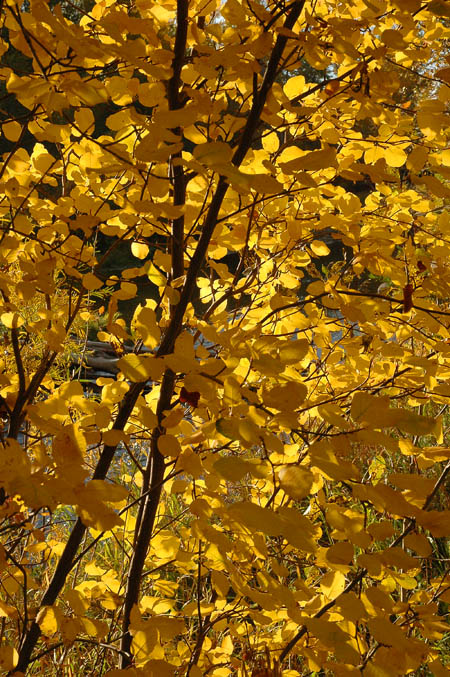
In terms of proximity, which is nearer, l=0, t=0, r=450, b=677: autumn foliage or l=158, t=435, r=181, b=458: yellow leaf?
l=0, t=0, r=450, b=677: autumn foliage

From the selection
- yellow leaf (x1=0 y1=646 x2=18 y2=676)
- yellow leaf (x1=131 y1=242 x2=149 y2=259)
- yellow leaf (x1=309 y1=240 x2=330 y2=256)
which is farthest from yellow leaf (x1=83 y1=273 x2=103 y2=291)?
yellow leaf (x1=0 y1=646 x2=18 y2=676)

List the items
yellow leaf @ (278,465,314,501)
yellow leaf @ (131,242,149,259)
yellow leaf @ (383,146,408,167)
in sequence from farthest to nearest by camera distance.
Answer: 1. yellow leaf @ (131,242,149,259)
2. yellow leaf @ (383,146,408,167)
3. yellow leaf @ (278,465,314,501)

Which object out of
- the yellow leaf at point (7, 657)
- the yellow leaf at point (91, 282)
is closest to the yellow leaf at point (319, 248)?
the yellow leaf at point (91, 282)

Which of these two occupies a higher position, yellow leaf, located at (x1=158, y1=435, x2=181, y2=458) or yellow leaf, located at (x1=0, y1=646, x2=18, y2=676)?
yellow leaf, located at (x1=158, y1=435, x2=181, y2=458)

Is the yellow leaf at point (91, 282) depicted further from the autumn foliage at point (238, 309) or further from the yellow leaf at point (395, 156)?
the yellow leaf at point (395, 156)

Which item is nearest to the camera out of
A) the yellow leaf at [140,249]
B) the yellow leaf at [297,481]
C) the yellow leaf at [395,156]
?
the yellow leaf at [297,481]

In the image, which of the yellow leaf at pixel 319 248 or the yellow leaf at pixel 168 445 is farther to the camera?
the yellow leaf at pixel 319 248

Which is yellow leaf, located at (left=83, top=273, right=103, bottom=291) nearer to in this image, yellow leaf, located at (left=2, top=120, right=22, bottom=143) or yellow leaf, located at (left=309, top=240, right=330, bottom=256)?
yellow leaf, located at (left=2, top=120, right=22, bottom=143)

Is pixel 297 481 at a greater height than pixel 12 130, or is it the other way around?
pixel 12 130

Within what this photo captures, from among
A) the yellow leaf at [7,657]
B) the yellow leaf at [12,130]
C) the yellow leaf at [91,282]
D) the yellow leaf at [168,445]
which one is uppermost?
the yellow leaf at [12,130]

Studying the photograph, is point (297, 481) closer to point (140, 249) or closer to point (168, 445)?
point (168, 445)

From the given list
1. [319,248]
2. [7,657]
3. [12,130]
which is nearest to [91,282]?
[12,130]

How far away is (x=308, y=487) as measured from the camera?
610mm

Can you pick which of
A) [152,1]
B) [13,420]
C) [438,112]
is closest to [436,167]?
[438,112]
